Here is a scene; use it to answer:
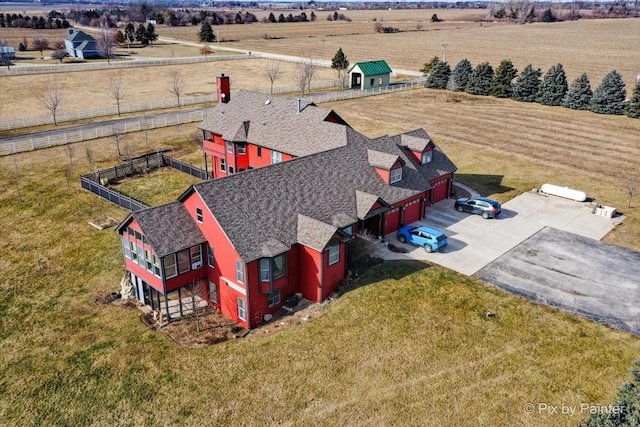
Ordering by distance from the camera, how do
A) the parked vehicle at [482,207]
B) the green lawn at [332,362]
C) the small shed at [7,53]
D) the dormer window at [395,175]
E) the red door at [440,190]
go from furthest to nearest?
the small shed at [7,53] → the red door at [440,190] → the parked vehicle at [482,207] → the dormer window at [395,175] → the green lawn at [332,362]

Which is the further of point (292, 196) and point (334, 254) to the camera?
point (292, 196)

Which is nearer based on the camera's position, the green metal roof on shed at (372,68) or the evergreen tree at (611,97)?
the evergreen tree at (611,97)

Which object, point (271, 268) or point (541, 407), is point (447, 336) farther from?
point (271, 268)

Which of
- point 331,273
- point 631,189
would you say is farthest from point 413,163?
point 631,189

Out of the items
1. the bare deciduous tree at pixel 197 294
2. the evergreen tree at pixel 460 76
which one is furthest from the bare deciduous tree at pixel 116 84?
the bare deciduous tree at pixel 197 294

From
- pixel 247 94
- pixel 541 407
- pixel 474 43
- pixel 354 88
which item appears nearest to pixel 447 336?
pixel 541 407

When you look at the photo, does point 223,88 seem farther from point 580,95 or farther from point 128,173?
point 580,95

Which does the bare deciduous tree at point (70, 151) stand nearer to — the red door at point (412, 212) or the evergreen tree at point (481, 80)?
the red door at point (412, 212)
